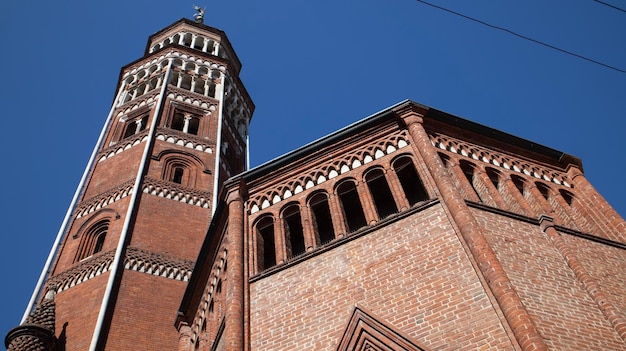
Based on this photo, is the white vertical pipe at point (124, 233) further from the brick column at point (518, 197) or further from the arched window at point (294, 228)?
the brick column at point (518, 197)

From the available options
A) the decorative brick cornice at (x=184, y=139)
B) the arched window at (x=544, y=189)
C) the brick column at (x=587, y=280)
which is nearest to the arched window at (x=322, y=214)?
the brick column at (x=587, y=280)

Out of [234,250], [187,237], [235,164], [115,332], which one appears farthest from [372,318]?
[235,164]

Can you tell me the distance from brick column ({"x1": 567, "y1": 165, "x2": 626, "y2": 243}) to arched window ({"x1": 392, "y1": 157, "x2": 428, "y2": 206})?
3707mm

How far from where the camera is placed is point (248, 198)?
43.9 ft

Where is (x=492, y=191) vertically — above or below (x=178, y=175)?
below

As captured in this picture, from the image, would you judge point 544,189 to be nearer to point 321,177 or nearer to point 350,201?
point 350,201

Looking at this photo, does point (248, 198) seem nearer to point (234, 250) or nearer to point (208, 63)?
point (234, 250)

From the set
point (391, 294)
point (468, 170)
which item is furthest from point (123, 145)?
point (391, 294)

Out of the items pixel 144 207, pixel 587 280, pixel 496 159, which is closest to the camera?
pixel 587 280

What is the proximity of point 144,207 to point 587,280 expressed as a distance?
14.1m

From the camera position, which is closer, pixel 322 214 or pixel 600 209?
pixel 322 214

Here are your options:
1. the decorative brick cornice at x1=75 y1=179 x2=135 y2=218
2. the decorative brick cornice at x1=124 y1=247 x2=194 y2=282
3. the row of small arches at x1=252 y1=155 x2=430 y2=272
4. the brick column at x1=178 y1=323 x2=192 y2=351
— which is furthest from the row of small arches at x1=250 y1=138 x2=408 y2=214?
the decorative brick cornice at x1=75 y1=179 x2=135 y2=218

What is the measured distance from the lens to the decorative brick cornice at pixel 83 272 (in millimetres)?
18219

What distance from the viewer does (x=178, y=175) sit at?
23031mm
